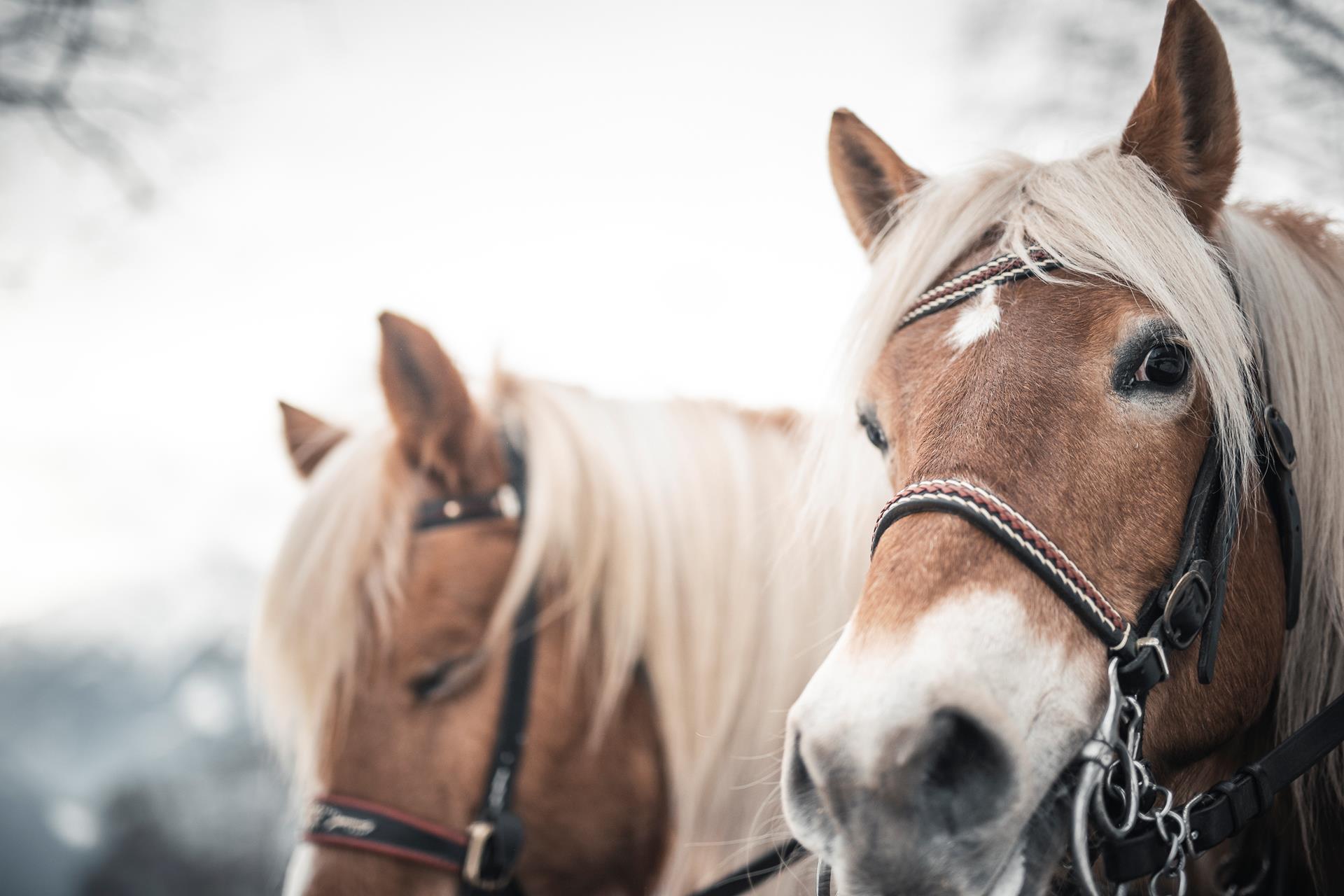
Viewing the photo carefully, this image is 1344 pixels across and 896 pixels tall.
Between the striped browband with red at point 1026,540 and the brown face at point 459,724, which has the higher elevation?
the striped browband with red at point 1026,540

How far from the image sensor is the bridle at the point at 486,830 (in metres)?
1.56

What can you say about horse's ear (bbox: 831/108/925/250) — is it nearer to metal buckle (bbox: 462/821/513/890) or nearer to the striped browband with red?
the striped browband with red

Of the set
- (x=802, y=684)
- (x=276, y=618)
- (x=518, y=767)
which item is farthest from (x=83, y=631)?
(x=802, y=684)

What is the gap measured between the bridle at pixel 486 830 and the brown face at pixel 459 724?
0.07ft

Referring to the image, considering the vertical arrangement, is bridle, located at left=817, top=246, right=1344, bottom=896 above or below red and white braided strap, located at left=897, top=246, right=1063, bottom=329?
below

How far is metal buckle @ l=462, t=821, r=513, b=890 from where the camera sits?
5.21ft

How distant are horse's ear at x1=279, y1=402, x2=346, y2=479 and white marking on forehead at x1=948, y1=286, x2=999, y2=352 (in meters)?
1.91

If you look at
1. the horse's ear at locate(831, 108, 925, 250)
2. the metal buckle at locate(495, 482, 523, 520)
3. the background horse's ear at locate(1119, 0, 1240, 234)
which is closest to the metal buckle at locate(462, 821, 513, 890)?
the metal buckle at locate(495, 482, 523, 520)

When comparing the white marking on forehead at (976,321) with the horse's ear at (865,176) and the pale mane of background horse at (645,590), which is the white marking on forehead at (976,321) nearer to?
the horse's ear at (865,176)

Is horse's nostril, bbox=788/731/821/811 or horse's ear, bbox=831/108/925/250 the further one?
horse's ear, bbox=831/108/925/250

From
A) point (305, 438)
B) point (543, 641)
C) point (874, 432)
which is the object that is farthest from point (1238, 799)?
point (305, 438)

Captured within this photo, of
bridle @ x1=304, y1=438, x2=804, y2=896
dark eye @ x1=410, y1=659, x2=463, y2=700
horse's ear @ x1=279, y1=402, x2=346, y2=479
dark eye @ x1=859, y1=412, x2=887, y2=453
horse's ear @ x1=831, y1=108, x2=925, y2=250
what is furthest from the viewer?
horse's ear @ x1=279, y1=402, x2=346, y2=479

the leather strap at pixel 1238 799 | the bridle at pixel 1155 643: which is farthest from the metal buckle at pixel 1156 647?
the leather strap at pixel 1238 799

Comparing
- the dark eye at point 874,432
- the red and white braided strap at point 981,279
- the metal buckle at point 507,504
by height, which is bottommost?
the metal buckle at point 507,504
